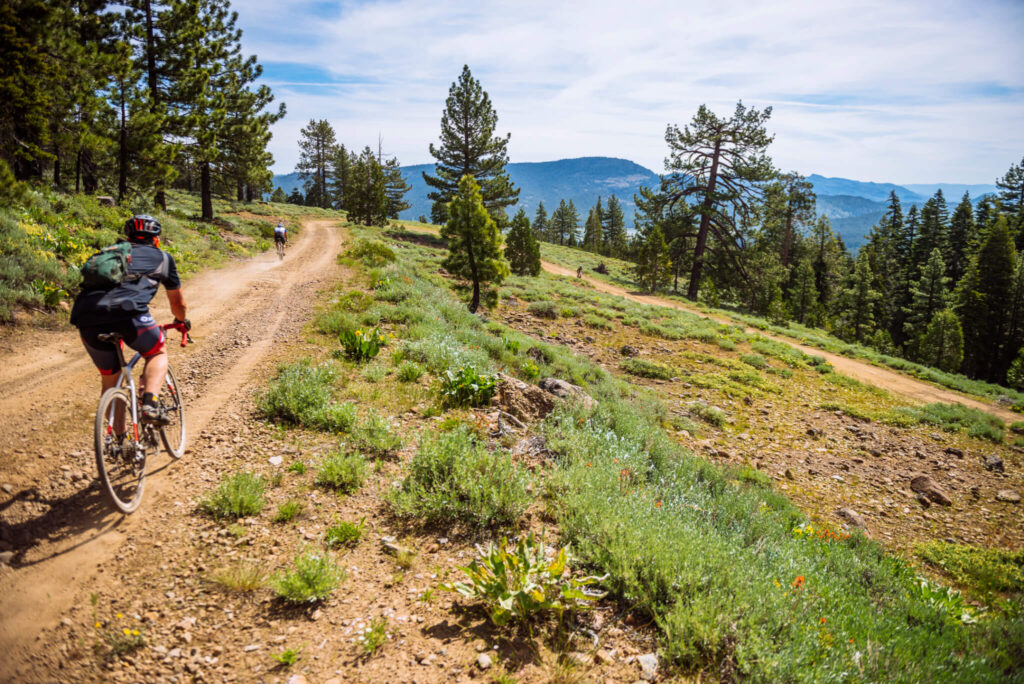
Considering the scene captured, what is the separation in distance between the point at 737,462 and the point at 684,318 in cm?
1615

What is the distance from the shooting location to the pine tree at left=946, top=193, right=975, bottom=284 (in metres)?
50.1

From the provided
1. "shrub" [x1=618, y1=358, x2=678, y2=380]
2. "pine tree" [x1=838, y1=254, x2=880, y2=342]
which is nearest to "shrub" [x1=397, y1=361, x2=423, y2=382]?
"shrub" [x1=618, y1=358, x2=678, y2=380]

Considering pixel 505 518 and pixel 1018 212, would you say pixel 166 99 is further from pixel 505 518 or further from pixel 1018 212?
pixel 1018 212

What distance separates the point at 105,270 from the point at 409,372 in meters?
4.52

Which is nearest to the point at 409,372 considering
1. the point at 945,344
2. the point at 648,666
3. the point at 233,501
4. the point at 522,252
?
the point at 233,501

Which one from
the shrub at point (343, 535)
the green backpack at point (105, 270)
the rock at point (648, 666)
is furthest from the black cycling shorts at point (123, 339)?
the rock at point (648, 666)

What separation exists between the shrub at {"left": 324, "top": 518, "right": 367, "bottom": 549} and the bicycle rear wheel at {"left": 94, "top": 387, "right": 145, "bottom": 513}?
1839mm

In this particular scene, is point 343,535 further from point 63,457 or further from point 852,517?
point 852,517

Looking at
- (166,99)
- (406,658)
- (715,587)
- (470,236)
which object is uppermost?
(166,99)

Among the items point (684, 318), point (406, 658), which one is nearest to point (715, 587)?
point (406, 658)

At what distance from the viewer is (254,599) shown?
3664 mm

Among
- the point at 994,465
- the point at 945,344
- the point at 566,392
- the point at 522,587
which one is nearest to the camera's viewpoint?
the point at 522,587

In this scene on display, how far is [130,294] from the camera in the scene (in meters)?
4.32

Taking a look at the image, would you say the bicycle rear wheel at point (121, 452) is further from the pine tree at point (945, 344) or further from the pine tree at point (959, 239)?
the pine tree at point (959, 239)
